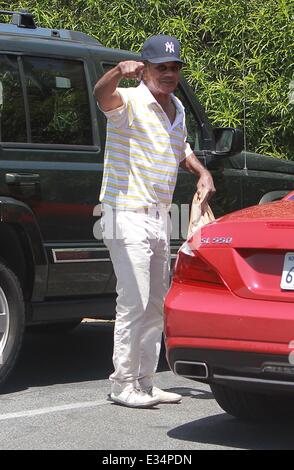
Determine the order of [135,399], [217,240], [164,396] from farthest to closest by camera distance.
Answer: [164,396] < [135,399] < [217,240]

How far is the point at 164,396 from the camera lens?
6602 millimetres

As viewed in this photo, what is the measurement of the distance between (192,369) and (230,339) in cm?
30

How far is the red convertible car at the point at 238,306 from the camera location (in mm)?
5145

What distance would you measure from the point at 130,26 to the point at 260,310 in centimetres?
715

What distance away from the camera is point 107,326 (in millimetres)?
9922

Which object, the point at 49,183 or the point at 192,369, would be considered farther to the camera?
the point at 49,183

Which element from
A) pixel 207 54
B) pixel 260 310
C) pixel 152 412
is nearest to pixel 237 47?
pixel 207 54

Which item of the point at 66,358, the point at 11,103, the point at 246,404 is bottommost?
the point at 66,358

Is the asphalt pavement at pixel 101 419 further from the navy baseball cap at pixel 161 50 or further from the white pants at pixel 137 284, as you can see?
the navy baseball cap at pixel 161 50

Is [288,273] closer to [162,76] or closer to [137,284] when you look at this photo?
[137,284]

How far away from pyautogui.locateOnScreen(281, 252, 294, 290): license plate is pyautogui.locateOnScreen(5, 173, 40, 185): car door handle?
2.05 meters

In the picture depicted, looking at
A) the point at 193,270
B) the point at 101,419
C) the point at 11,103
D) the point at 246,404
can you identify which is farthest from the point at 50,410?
the point at 11,103

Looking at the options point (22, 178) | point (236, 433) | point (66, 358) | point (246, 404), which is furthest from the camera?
point (66, 358)
